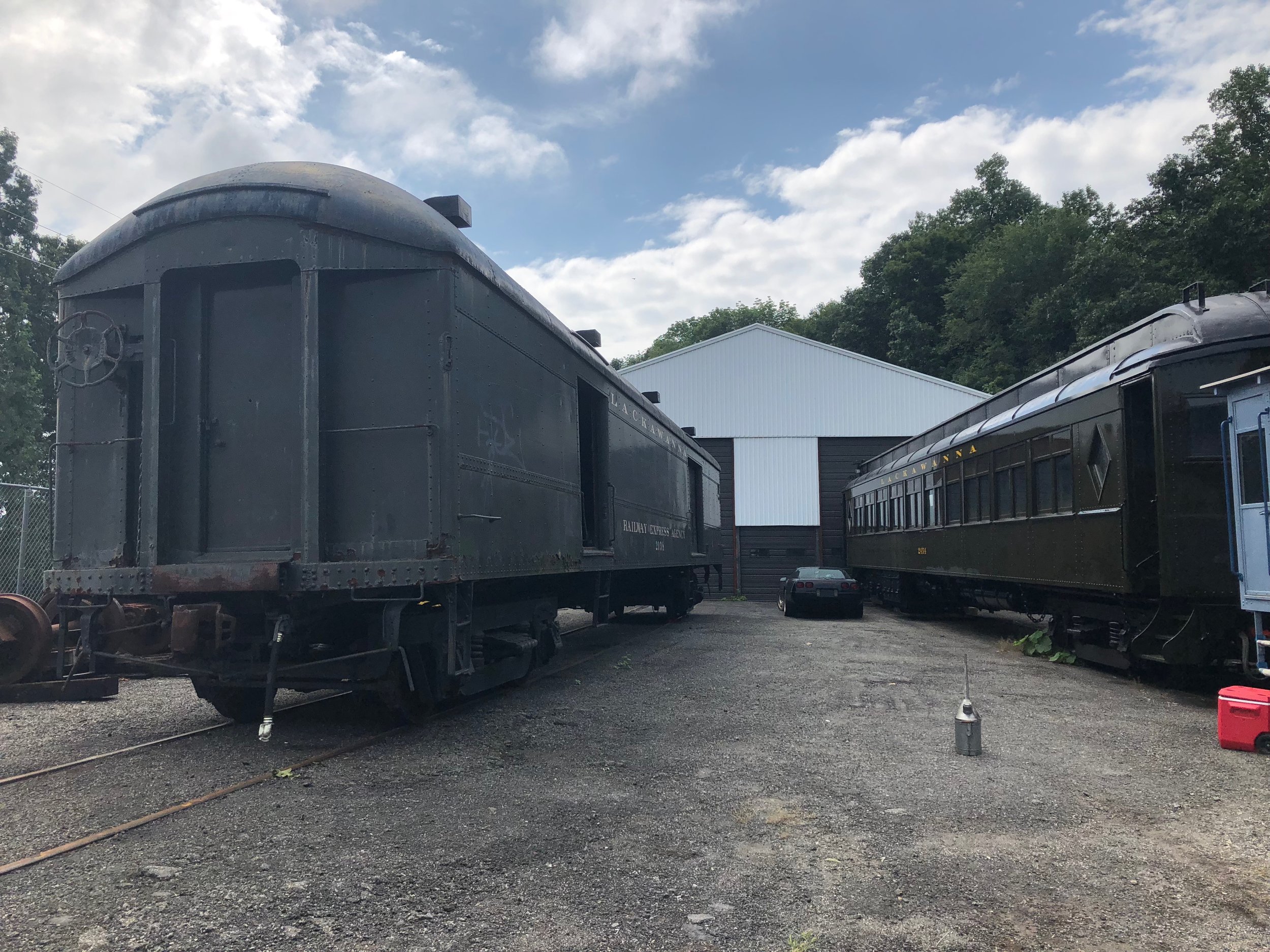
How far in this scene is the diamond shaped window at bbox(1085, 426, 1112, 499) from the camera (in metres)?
8.78

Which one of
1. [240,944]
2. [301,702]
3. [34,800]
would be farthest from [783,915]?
[301,702]

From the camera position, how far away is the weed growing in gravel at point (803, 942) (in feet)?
10.1

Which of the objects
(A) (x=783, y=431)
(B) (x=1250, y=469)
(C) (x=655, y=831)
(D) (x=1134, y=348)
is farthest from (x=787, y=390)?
(C) (x=655, y=831)

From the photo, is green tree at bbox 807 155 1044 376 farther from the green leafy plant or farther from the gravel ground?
the gravel ground

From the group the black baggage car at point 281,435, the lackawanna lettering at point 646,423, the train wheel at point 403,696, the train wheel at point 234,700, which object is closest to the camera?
the black baggage car at point 281,435

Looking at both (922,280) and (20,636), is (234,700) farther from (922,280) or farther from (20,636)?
(922,280)

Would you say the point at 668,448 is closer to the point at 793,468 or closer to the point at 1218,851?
the point at 1218,851

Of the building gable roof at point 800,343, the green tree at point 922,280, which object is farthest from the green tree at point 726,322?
the building gable roof at point 800,343

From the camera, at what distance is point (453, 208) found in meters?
7.04

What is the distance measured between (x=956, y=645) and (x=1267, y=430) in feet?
22.4

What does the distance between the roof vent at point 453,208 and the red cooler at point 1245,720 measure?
659 centimetres

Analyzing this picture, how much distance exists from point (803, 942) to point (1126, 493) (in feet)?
22.3

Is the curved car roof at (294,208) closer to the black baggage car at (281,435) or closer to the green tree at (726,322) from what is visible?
the black baggage car at (281,435)

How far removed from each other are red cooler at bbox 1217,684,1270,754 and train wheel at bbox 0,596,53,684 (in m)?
9.13
